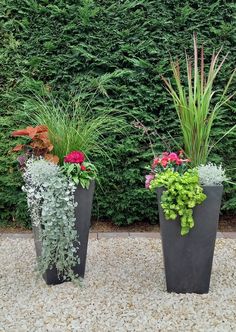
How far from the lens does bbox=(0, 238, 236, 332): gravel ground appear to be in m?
2.49

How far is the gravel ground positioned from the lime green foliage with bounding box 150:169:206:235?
44 centimetres

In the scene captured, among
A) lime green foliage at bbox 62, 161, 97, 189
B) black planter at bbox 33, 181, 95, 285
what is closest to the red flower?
lime green foliage at bbox 62, 161, 97, 189

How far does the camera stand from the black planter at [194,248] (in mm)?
2803

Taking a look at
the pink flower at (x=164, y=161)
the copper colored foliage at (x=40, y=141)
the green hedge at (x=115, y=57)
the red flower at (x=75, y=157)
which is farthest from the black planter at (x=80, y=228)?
the green hedge at (x=115, y=57)

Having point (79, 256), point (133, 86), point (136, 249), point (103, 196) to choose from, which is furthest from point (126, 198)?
point (79, 256)

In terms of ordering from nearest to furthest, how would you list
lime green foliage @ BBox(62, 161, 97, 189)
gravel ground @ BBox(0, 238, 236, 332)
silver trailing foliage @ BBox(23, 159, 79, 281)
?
gravel ground @ BBox(0, 238, 236, 332), silver trailing foliage @ BBox(23, 159, 79, 281), lime green foliage @ BBox(62, 161, 97, 189)

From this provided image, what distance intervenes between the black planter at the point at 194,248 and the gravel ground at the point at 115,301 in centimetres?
8

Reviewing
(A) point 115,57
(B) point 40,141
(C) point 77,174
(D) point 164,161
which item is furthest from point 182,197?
(A) point 115,57

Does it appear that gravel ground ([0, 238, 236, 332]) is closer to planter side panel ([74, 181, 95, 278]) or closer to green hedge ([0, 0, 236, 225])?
planter side panel ([74, 181, 95, 278])

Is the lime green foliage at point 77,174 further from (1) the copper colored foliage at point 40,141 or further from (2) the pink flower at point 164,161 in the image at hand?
(2) the pink flower at point 164,161

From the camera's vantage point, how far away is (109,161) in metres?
4.34

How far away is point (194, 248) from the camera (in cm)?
283

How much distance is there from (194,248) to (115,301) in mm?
552

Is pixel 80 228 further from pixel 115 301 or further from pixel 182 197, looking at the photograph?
pixel 182 197
